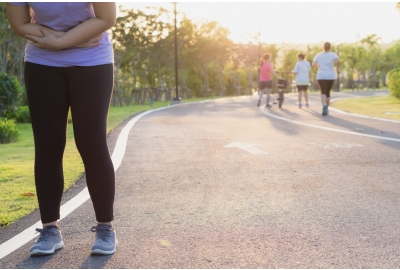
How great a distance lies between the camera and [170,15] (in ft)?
133

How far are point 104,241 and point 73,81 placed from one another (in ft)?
3.13

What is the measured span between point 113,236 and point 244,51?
60016 millimetres

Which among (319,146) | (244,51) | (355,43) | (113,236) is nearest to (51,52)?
(113,236)

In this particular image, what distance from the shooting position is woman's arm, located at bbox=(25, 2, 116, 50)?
382 centimetres

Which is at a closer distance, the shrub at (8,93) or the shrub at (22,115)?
the shrub at (8,93)

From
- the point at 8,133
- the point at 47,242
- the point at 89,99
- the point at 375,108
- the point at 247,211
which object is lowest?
the point at 375,108

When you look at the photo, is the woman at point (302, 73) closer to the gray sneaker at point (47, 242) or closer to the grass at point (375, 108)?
the grass at point (375, 108)

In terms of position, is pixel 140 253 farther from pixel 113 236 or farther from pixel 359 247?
pixel 359 247

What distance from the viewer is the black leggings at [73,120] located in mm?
3924

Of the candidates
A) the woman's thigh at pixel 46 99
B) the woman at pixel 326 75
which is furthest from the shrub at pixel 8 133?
the woman's thigh at pixel 46 99

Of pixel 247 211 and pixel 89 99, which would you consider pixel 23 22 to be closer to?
pixel 89 99

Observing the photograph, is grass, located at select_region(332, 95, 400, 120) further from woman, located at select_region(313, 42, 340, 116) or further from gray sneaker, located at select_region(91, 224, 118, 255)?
gray sneaker, located at select_region(91, 224, 118, 255)

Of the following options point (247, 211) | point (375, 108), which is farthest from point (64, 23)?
point (375, 108)

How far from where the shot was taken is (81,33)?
383 centimetres
